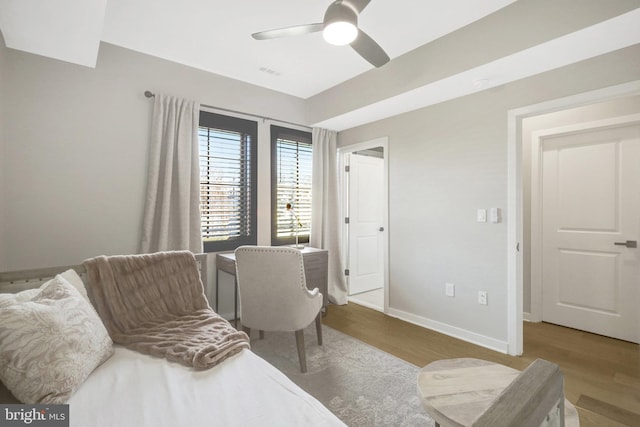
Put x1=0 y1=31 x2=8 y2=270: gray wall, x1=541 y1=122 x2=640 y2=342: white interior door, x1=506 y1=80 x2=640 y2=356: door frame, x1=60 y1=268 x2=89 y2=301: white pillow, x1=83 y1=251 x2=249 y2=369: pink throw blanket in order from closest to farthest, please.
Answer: x1=83 y1=251 x2=249 y2=369: pink throw blanket, x1=60 y1=268 x2=89 y2=301: white pillow, x1=0 y1=31 x2=8 y2=270: gray wall, x1=506 y1=80 x2=640 y2=356: door frame, x1=541 y1=122 x2=640 y2=342: white interior door

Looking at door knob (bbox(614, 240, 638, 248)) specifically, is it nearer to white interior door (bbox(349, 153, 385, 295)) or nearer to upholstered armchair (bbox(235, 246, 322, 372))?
white interior door (bbox(349, 153, 385, 295))

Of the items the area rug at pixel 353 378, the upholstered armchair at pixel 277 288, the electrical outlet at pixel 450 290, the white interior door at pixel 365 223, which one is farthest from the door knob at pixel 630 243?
the upholstered armchair at pixel 277 288

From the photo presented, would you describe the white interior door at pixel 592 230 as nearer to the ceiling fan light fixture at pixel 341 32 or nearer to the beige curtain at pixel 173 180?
the ceiling fan light fixture at pixel 341 32

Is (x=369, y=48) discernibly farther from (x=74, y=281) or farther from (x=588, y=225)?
(x=588, y=225)

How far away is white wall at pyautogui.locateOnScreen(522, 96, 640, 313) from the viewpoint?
9.05 ft

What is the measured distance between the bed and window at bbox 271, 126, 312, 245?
240 centimetres

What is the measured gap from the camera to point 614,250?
2.85 m

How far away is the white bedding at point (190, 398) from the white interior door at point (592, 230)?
330 centimetres

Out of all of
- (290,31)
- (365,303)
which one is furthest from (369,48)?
(365,303)

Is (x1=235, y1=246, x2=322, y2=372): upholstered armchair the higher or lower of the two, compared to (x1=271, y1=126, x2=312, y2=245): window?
lower

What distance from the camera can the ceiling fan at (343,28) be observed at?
1628 millimetres

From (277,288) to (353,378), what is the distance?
0.84 metres

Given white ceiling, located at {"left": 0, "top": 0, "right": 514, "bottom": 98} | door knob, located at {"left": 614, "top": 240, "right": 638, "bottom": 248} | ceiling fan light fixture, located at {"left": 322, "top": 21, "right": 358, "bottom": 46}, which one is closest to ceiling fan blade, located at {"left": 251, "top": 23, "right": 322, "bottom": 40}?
ceiling fan light fixture, located at {"left": 322, "top": 21, "right": 358, "bottom": 46}

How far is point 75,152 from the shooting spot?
2459 millimetres
